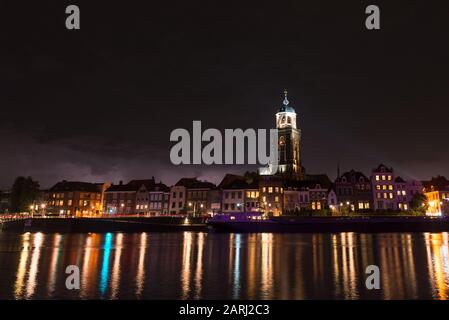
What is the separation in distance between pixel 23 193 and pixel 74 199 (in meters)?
17.5

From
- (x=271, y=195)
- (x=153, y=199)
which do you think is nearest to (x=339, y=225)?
(x=271, y=195)

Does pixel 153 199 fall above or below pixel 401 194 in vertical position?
below

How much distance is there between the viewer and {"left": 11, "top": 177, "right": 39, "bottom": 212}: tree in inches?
4348

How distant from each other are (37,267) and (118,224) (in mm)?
59344

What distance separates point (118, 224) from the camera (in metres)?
87.6

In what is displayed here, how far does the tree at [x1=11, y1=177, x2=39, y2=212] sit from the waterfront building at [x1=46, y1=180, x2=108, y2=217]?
46.2 feet

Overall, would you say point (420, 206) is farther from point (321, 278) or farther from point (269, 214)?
point (321, 278)

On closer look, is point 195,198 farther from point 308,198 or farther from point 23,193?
point 23,193

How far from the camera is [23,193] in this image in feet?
362

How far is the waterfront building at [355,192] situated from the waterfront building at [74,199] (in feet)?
257

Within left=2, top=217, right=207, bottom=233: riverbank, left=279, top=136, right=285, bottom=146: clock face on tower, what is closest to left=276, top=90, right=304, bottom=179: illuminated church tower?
left=279, top=136, right=285, bottom=146: clock face on tower

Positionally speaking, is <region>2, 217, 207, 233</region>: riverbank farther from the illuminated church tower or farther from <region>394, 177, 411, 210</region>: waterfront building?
the illuminated church tower

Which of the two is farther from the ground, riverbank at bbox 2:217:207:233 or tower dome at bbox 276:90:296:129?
tower dome at bbox 276:90:296:129
